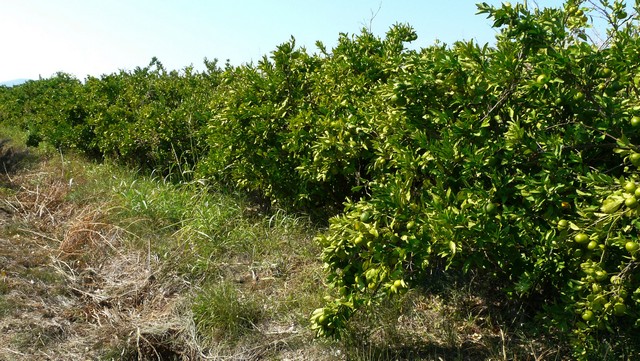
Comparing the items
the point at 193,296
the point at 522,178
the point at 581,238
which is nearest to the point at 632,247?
the point at 581,238

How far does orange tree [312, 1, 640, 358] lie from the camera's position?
8.93ft

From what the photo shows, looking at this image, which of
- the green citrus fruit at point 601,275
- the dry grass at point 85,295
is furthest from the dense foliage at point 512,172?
the dry grass at point 85,295

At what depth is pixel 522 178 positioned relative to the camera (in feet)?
9.34

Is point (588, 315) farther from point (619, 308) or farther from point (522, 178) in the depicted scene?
point (522, 178)

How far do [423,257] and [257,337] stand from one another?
1303mm

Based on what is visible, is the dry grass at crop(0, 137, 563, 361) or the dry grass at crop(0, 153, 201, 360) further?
the dry grass at crop(0, 153, 201, 360)

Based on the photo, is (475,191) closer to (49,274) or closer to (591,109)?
(591,109)

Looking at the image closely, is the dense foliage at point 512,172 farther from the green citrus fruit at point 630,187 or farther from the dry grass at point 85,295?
the dry grass at point 85,295

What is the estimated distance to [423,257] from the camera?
303 centimetres

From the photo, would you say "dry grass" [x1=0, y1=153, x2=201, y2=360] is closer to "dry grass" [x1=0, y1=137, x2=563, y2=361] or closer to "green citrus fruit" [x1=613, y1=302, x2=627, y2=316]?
"dry grass" [x1=0, y1=137, x2=563, y2=361]

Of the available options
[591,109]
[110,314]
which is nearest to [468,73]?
[591,109]

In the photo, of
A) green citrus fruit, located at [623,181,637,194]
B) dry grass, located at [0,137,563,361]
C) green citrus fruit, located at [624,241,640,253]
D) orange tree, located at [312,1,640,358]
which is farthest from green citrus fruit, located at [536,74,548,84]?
dry grass, located at [0,137,563,361]

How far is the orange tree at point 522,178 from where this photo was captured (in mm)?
2721

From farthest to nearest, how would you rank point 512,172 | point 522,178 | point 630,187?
1. point 512,172
2. point 522,178
3. point 630,187
